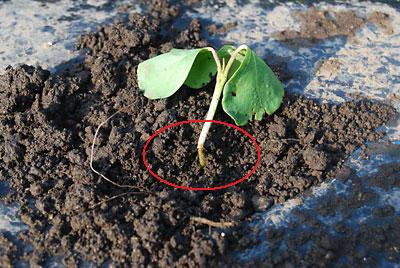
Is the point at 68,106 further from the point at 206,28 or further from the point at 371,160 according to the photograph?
the point at 371,160

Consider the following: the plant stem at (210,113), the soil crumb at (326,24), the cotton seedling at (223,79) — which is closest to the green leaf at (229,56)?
the cotton seedling at (223,79)

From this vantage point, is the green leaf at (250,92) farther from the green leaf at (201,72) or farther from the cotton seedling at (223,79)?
the green leaf at (201,72)

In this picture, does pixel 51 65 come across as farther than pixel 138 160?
Yes

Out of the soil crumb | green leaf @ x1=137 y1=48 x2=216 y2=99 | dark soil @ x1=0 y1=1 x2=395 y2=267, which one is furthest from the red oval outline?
the soil crumb

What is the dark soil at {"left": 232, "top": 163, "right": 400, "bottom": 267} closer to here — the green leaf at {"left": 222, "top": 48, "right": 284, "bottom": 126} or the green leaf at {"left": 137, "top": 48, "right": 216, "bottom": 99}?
the green leaf at {"left": 222, "top": 48, "right": 284, "bottom": 126}

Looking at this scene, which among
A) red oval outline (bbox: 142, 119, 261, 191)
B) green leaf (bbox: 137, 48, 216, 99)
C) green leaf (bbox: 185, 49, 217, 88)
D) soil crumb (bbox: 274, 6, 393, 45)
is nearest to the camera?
red oval outline (bbox: 142, 119, 261, 191)

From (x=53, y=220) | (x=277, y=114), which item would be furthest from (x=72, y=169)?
(x=277, y=114)
